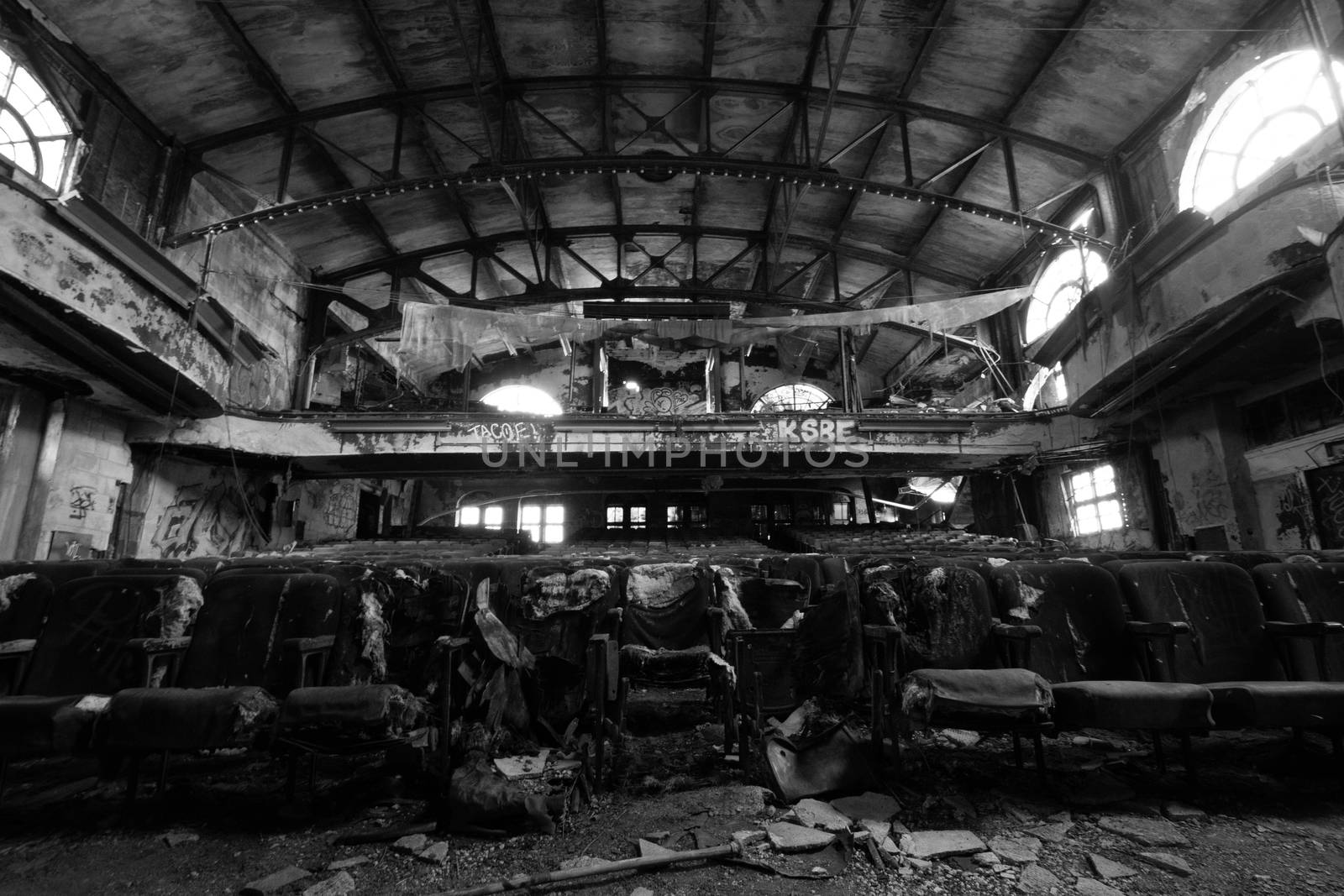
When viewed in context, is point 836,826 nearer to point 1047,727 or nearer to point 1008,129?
point 1047,727

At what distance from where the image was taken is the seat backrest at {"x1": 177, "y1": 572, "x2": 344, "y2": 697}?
2.69m

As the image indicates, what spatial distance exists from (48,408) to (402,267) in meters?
5.65

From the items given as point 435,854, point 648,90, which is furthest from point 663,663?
point 648,90

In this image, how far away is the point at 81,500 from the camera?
6.38 metres

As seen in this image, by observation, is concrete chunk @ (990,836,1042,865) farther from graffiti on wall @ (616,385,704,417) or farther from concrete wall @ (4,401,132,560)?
graffiti on wall @ (616,385,704,417)

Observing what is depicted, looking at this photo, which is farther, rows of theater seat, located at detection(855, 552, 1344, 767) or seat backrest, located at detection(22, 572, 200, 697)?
seat backrest, located at detection(22, 572, 200, 697)

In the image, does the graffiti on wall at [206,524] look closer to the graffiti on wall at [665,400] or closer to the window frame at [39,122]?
the window frame at [39,122]

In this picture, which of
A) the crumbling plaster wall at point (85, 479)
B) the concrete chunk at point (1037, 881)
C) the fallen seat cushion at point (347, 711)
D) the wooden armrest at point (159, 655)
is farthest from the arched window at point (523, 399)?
the concrete chunk at point (1037, 881)

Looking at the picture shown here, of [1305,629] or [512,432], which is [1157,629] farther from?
[512,432]

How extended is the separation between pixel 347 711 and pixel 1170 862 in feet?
8.85

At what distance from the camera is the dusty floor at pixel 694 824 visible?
181 cm

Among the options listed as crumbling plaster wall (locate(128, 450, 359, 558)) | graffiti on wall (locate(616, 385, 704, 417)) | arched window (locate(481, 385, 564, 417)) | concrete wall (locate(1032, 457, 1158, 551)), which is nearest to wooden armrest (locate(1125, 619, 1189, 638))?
concrete wall (locate(1032, 457, 1158, 551))

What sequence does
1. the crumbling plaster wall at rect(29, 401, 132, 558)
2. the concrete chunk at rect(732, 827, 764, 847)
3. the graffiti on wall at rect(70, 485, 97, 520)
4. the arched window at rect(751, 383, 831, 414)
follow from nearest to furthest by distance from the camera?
the concrete chunk at rect(732, 827, 764, 847), the crumbling plaster wall at rect(29, 401, 132, 558), the graffiti on wall at rect(70, 485, 97, 520), the arched window at rect(751, 383, 831, 414)

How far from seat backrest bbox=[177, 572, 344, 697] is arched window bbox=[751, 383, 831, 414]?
12.8 meters
